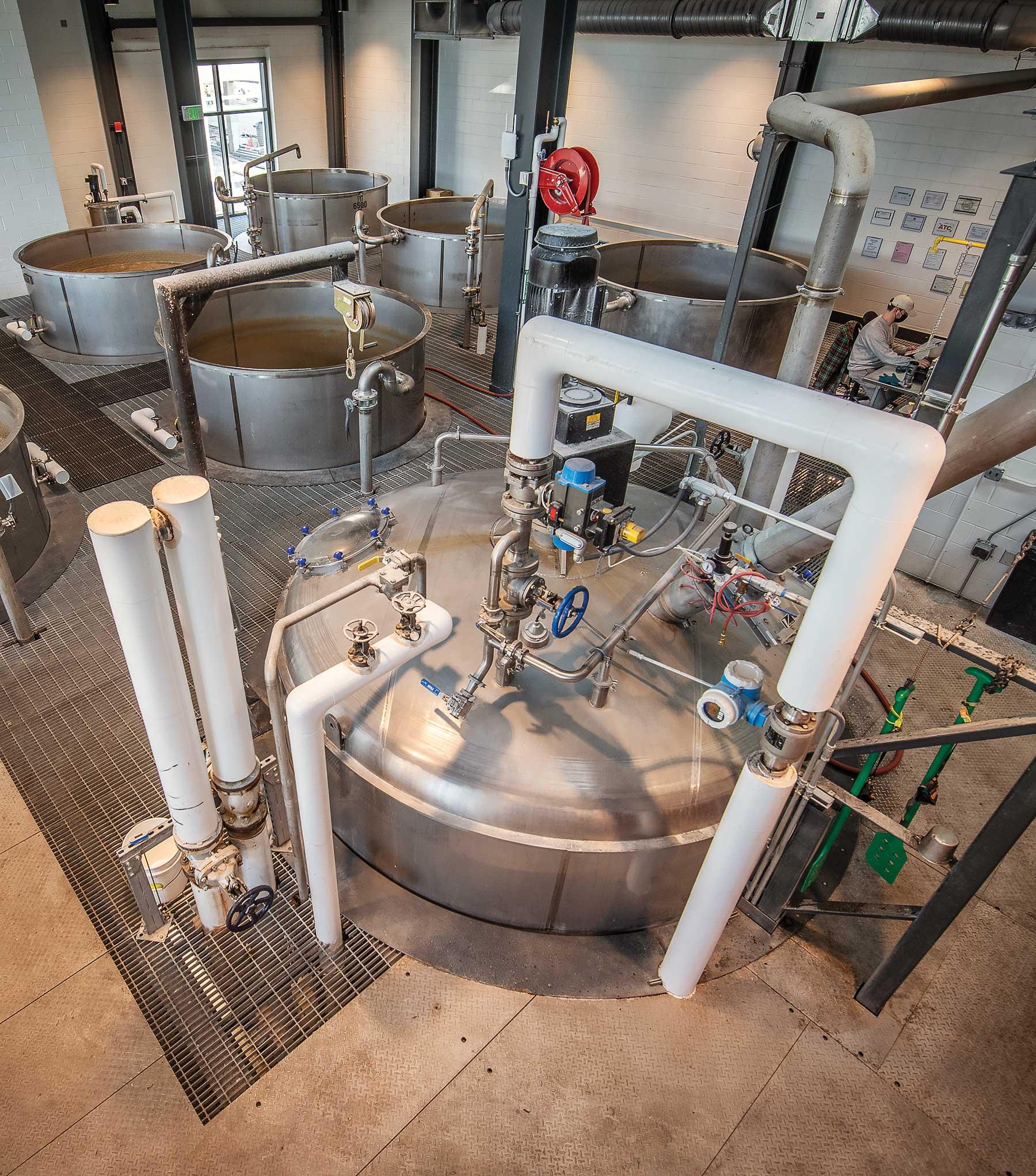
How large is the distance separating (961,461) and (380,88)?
14.9 m

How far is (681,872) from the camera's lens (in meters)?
3.53

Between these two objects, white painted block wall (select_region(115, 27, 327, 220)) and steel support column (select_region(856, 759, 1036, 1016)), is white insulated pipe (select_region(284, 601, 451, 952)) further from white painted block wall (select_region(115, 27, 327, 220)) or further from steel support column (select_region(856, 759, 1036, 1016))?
white painted block wall (select_region(115, 27, 327, 220))

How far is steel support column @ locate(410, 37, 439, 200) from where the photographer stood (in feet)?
44.4

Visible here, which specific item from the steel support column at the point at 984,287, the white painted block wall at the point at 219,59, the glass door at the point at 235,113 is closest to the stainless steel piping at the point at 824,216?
the steel support column at the point at 984,287

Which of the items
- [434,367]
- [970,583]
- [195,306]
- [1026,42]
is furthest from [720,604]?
[1026,42]

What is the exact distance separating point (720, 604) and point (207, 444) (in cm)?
514

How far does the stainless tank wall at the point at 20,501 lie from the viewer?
16.8 feet

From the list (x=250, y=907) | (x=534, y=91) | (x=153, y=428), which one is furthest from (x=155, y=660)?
(x=534, y=91)

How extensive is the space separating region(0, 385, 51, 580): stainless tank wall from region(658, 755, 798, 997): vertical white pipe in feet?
15.8

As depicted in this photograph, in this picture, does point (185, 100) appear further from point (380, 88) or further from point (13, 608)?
point (13, 608)

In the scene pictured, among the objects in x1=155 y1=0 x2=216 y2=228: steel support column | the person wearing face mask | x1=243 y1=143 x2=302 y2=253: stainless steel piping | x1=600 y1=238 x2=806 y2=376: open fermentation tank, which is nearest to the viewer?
the person wearing face mask

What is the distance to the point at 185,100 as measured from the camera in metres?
10.2

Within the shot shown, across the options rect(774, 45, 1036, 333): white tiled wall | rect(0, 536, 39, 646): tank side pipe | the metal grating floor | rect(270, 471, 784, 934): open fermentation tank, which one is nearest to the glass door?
rect(774, 45, 1036, 333): white tiled wall

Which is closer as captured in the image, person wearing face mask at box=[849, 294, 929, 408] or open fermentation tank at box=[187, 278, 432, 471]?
open fermentation tank at box=[187, 278, 432, 471]
